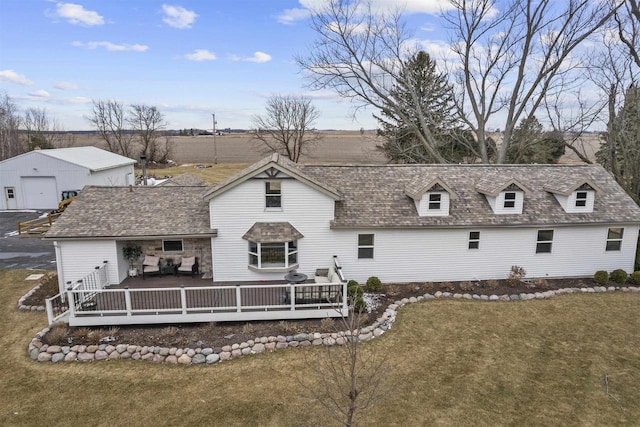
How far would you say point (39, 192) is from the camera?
34.8 m

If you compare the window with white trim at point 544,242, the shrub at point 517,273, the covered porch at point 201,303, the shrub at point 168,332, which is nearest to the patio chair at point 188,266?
the covered porch at point 201,303

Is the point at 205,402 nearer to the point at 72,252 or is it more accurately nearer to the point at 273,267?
the point at 273,267

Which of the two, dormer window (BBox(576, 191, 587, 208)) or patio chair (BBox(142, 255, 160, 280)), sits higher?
dormer window (BBox(576, 191, 587, 208))

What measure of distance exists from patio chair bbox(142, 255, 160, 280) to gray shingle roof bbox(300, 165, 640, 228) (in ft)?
25.3

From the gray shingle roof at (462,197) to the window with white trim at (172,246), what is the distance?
654 centimetres

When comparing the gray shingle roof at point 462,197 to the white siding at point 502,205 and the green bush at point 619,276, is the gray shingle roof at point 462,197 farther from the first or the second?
the green bush at point 619,276

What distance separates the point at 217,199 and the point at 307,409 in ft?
30.2

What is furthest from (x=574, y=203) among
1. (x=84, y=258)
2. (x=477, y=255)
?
(x=84, y=258)

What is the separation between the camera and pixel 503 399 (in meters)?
10.5

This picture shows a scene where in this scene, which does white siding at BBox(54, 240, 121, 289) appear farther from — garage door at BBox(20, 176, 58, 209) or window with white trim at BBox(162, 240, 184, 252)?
garage door at BBox(20, 176, 58, 209)

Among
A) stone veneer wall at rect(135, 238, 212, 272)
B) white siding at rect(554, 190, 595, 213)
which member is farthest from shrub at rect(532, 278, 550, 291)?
stone veneer wall at rect(135, 238, 212, 272)

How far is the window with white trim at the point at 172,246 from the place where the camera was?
57.6 feet

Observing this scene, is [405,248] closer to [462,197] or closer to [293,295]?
[462,197]

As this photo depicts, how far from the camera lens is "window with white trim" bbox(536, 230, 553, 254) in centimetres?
1819
